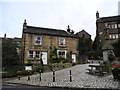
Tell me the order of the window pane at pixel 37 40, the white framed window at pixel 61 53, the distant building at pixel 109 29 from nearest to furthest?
the window pane at pixel 37 40, the white framed window at pixel 61 53, the distant building at pixel 109 29

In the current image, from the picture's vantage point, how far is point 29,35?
1891 centimetres

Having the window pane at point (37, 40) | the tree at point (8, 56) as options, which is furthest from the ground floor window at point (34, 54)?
the tree at point (8, 56)

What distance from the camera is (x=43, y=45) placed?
19656 mm

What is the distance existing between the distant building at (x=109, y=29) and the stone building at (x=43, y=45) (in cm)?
1548

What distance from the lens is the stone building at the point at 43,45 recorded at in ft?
60.2

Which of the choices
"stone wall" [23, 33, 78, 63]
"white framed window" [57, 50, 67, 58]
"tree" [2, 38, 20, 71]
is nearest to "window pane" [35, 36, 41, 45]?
"stone wall" [23, 33, 78, 63]

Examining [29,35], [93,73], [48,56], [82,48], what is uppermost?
[29,35]

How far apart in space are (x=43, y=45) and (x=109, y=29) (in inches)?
1004

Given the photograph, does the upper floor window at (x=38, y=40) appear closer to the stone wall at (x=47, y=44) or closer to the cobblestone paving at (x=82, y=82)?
the stone wall at (x=47, y=44)

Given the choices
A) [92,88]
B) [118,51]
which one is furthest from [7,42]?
[118,51]

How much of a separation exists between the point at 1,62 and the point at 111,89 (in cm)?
1922

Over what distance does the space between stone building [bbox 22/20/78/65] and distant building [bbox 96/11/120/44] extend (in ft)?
50.8

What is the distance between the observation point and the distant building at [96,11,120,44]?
1266 inches

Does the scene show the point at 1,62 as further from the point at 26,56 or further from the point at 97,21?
the point at 97,21
